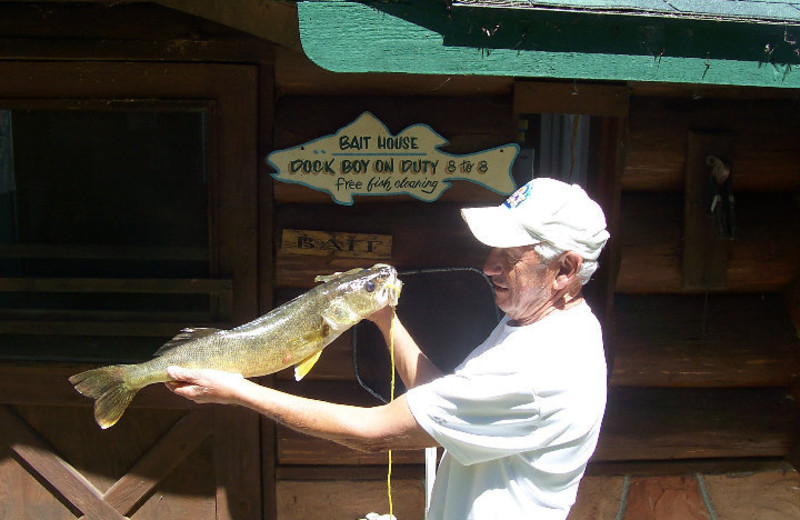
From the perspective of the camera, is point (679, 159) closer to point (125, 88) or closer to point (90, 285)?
point (125, 88)

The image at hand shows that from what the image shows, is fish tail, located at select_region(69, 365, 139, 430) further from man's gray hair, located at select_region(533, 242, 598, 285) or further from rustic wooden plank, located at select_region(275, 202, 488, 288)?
man's gray hair, located at select_region(533, 242, 598, 285)

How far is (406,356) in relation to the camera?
263cm

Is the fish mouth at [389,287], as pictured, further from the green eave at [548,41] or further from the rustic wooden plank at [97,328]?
the rustic wooden plank at [97,328]

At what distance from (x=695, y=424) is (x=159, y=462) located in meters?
2.56

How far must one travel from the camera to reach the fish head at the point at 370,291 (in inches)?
97.9

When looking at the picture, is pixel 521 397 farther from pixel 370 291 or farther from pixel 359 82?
pixel 359 82

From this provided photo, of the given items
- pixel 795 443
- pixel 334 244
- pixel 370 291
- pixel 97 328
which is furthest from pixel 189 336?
pixel 795 443

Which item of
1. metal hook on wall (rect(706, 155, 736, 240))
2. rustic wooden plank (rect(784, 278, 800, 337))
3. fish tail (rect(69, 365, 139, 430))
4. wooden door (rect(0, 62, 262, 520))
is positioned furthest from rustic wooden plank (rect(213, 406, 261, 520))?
rustic wooden plank (rect(784, 278, 800, 337))

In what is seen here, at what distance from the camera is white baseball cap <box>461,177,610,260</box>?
2.13 metres

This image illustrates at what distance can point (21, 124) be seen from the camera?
14.0 ft

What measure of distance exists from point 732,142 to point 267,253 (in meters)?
2.16

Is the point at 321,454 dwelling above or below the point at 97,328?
below

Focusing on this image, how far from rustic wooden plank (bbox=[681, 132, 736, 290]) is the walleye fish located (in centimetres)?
169

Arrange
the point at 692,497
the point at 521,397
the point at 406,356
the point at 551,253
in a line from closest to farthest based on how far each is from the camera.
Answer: the point at 521,397
the point at 551,253
the point at 406,356
the point at 692,497
